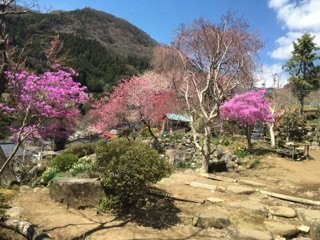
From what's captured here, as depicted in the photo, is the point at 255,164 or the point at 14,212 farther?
the point at 255,164

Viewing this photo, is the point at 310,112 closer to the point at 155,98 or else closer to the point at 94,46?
the point at 155,98

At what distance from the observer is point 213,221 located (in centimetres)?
714

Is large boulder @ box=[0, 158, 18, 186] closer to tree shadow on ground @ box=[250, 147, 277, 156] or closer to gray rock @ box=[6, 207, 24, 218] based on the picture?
gray rock @ box=[6, 207, 24, 218]

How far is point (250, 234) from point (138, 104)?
17438 millimetres

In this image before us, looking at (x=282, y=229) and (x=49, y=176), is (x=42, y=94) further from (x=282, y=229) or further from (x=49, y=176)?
(x=282, y=229)

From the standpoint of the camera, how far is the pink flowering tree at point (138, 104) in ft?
78.1

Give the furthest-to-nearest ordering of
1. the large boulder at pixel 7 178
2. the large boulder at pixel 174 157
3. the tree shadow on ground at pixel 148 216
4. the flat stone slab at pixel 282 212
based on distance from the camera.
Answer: the large boulder at pixel 174 157
the large boulder at pixel 7 178
the flat stone slab at pixel 282 212
the tree shadow on ground at pixel 148 216

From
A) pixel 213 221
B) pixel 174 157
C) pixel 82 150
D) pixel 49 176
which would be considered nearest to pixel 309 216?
pixel 213 221

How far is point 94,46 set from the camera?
74938 mm

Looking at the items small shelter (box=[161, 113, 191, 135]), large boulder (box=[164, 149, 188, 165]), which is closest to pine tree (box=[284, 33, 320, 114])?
small shelter (box=[161, 113, 191, 135])

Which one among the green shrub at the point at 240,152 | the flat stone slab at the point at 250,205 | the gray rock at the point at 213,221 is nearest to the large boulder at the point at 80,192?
the gray rock at the point at 213,221

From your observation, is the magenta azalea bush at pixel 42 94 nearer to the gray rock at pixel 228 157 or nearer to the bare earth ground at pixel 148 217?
the bare earth ground at pixel 148 217

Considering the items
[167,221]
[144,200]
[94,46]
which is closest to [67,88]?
[144,200]

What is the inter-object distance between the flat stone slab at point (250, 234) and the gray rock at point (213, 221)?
31cm
